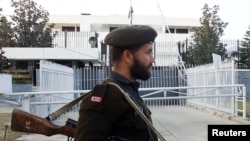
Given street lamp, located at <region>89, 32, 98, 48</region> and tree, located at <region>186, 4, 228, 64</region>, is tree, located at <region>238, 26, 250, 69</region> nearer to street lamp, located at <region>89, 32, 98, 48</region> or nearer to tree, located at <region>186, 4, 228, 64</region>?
tree, located at <region>186, 4, 228, 64</region>

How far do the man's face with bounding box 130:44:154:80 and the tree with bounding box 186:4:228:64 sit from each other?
25.0 meters

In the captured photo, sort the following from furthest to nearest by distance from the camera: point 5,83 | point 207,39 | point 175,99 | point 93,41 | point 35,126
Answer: point 207,39, point 93,41, point 5,83, point 175,99, point 35,126

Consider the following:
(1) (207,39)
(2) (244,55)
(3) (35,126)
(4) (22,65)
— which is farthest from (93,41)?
(3) (35,126)

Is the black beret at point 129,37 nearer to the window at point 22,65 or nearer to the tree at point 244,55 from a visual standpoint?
the window at point 22,65

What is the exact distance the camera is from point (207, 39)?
2962cm

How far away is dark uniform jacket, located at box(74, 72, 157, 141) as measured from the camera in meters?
1.81

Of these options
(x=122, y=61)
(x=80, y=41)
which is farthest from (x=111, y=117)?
(x=80, y=41)

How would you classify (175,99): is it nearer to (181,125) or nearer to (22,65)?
(181,125)

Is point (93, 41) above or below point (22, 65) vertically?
above

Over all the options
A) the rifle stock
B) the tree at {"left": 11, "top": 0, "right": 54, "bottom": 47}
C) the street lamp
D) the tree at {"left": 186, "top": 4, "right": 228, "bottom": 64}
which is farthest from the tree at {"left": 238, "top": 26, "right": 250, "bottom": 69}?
the rifle stock

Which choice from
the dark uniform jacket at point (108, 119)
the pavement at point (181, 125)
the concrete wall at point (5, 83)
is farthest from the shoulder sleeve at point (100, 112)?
the concrete wall at point (5, 83)

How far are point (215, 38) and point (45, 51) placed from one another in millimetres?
13100

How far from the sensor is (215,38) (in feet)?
98.2

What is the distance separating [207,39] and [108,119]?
28.6 metres
